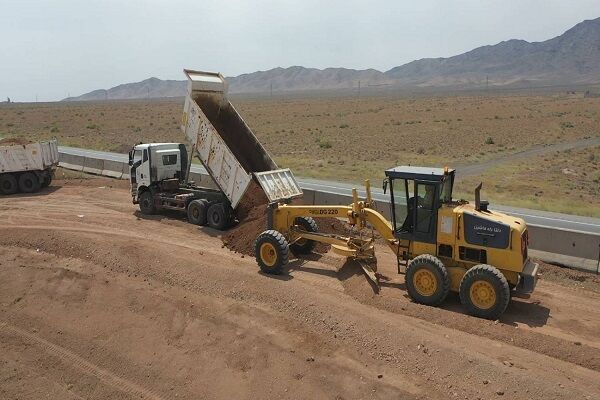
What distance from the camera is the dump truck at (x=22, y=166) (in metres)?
21.4

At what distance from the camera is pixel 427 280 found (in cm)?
1021

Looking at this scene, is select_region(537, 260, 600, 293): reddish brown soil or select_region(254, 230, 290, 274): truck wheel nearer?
select_region(537, 260, 600, 293): reddish brown soil

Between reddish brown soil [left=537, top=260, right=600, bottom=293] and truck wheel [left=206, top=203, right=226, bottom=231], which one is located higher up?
truck wheel [left=206, top=203, right=226, bottom=231]

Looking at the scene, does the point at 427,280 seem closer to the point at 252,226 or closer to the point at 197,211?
the point at 252,226

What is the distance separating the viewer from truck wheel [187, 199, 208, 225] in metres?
16.7

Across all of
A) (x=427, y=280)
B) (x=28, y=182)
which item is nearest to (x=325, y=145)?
(x=28, y=182)

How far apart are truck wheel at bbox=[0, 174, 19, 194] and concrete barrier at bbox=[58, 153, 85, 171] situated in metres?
5.88

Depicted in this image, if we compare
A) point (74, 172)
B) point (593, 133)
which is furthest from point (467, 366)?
point (593, 133)

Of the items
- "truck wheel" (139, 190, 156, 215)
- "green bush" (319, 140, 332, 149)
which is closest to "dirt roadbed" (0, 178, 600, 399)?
"truck wheel" (139, 190, 156, 215)

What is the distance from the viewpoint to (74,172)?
1062 inches

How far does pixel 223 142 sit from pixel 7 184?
1088 centimetres

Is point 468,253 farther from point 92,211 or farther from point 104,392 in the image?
point 92,211

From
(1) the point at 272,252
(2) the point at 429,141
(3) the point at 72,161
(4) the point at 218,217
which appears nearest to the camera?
(1) the point at 272,252

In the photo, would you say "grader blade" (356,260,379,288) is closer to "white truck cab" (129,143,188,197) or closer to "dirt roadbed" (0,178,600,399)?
"dirt roadbed" (0,178,600,399)
